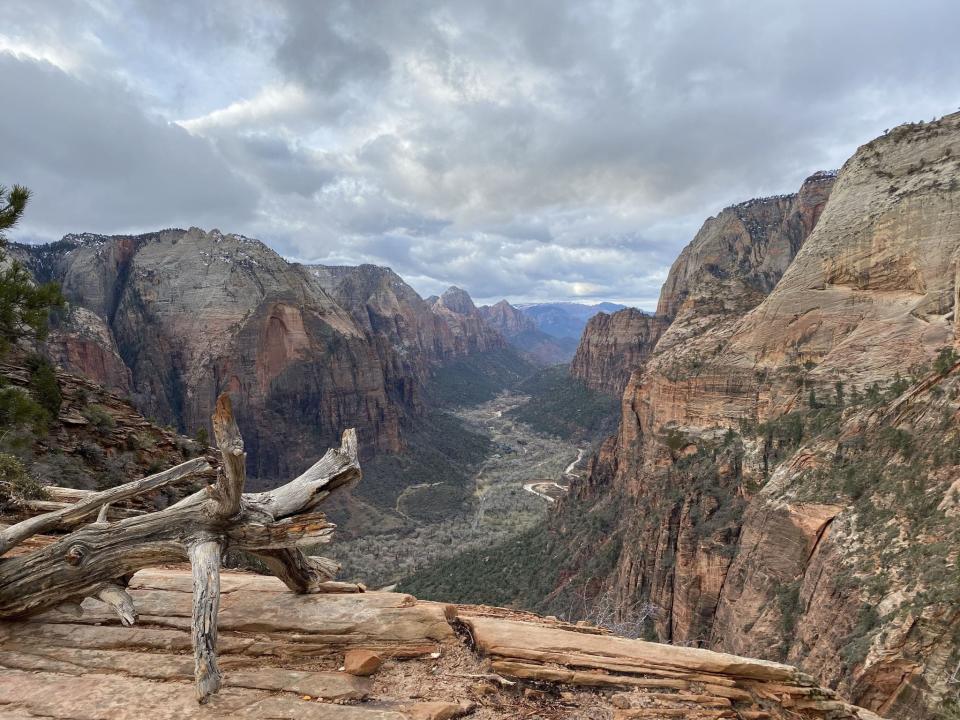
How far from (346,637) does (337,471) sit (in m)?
1.97

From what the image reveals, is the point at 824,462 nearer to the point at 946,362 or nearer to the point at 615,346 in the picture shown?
the point at 946,362

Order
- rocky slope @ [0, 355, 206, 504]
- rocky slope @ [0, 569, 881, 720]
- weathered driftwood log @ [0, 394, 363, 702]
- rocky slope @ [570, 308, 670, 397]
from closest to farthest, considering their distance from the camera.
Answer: rocky slope @ [0, 569, 881, 720]
weathered driftwood log @ [0, 394, 363, 702]
rocky slope @ [0, 355, 206, 504]
rocky slope @ [570, 308, 670, 397]

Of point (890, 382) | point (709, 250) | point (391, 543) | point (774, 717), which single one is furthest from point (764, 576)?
point (709, 250)

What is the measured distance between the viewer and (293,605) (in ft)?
20.6

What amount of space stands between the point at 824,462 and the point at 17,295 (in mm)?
27800

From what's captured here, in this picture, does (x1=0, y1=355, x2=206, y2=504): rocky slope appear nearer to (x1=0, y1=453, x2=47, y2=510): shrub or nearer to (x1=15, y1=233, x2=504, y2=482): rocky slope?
(x1=0, y1=453, x2=47, y2=510): shrub

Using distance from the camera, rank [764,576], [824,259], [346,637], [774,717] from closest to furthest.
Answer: [774,717]
[346,637]
[764,576]
[824,259]

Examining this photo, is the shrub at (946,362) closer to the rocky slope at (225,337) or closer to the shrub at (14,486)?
the shrub at (14,486)

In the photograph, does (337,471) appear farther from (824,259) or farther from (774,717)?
(824,259)

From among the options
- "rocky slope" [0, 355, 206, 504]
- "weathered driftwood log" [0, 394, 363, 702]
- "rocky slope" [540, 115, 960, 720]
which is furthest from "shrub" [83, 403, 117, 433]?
"rocky slope" [540, 115, 960, 720]

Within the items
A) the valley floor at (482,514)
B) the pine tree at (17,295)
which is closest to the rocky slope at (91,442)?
the pine tree at (17,295)

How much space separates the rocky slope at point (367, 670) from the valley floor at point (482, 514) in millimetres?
34217

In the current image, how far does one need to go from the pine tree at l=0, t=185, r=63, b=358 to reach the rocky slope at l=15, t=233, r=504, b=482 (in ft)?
205

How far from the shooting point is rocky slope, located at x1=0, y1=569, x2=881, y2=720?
15.5 feet
